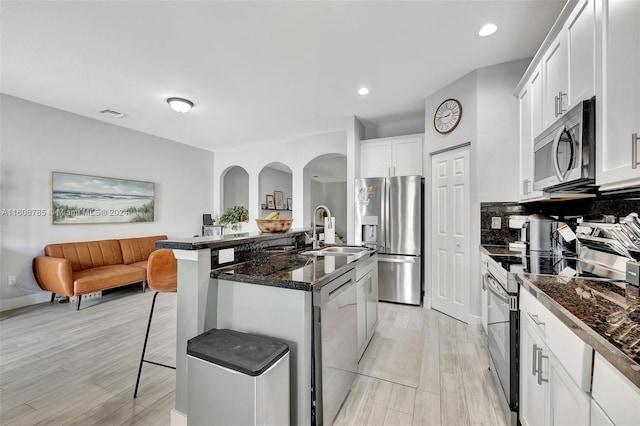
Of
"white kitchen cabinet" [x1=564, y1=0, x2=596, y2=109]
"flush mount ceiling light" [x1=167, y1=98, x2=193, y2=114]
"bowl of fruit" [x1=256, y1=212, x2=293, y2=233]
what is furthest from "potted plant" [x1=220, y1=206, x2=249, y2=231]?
"white kitchen cabinet" [x1=564, y1=0, x2=596, y2=109]

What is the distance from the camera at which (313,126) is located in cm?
470

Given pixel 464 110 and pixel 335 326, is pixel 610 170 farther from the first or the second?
pixel 464 110

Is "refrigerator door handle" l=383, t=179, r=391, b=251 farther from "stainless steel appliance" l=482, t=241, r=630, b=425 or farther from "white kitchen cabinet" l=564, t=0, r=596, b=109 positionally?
"white kitchen cabinet" l=564, t=0, r=596, b=109

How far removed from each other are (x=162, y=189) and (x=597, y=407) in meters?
6.10

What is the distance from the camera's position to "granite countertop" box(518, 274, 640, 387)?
64cm

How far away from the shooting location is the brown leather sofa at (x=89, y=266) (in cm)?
341

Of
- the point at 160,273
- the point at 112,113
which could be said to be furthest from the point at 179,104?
the point at 160,273

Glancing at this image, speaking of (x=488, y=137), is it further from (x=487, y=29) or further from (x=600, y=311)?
(x=600, y=311)

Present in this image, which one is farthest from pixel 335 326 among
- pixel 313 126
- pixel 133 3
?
pixel 313 126

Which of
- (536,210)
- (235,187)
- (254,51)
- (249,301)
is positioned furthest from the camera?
(235,187)

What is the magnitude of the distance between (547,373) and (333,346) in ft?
3.17

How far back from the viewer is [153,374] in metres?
2.11

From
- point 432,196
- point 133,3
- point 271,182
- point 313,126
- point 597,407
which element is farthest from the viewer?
point 271,182

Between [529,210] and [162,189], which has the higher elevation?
[162,189]
